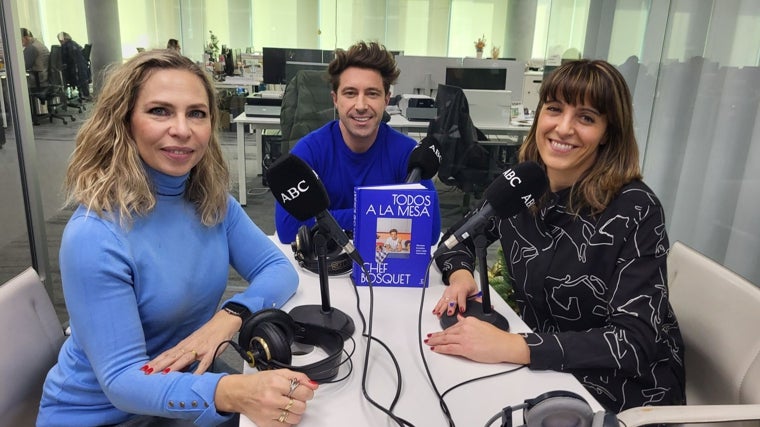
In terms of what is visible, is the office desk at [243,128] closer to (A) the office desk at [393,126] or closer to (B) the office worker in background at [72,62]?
(A) the office desk at [393,126]

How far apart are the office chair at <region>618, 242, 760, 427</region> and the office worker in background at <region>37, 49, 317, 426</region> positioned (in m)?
0.91

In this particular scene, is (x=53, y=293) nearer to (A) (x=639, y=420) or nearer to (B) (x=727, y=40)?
(A) (x=639, y=420)

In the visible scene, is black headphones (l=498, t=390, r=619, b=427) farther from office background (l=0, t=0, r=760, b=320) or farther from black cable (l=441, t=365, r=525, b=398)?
office background (l=0, t=0, r=760, b=320)

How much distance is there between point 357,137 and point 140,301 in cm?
98

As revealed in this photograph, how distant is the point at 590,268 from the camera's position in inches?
48.3

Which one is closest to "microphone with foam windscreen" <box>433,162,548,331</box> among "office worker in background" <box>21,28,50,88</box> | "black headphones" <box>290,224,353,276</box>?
"black headphones" <box>290,224,353,276</box>

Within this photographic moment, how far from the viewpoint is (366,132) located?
180cm

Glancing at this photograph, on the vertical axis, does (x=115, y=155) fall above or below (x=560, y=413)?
above

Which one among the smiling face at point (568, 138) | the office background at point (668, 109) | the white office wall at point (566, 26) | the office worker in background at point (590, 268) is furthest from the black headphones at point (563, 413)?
the white office wall at point (566, 26)

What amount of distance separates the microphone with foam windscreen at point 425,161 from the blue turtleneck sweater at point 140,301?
1.64ft

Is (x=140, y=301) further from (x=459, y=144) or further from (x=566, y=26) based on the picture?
(x=566, y=26)

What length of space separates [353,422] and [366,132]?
112 cm

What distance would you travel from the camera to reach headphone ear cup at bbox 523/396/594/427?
73cm

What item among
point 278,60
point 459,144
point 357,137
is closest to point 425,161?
point 357,137
